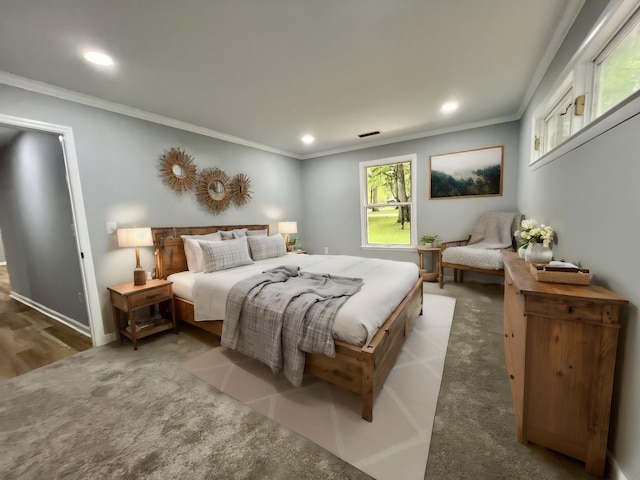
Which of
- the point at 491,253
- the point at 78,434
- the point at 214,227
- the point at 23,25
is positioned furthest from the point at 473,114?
the point at 78,434

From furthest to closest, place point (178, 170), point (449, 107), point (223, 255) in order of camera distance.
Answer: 1. point (178, 170)
2. point (449, 107)
3. point (223, 255)

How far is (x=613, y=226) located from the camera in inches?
47.9

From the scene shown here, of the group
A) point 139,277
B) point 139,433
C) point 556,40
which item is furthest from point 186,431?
point 556,40

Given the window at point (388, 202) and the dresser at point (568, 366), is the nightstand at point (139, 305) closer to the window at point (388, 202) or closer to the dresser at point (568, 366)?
the dresser at point (568, 366)

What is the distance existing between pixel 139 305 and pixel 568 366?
330cm

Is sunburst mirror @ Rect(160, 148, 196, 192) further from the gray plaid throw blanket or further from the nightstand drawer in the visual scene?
the gray plaid throw blanket

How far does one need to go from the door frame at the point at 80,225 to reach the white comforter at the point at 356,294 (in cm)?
74

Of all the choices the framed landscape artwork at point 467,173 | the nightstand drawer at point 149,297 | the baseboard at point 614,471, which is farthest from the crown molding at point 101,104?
the baseboard at point 614,471

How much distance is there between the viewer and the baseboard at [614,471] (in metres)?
1.08

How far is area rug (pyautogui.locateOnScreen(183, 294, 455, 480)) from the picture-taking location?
4.39 ft

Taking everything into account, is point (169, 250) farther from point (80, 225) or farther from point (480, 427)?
point (480, 427)

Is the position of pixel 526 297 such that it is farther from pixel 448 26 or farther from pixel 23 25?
pixel 23 25

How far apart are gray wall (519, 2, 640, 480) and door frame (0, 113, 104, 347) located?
13.0 ft

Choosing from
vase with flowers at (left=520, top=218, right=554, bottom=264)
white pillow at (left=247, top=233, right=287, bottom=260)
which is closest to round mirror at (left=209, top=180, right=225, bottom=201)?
white pillow at (left=247, top=233, right=287, bottom=260)
